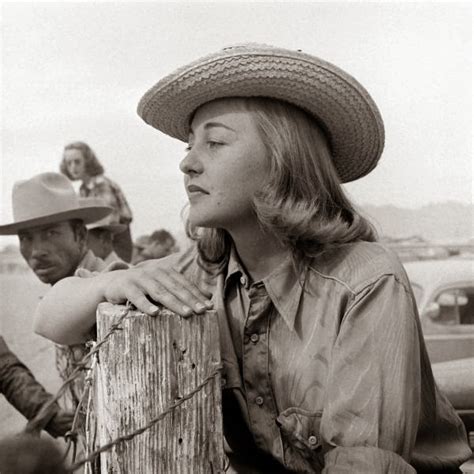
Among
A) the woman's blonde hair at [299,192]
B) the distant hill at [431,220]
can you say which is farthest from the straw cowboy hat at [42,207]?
the woman's blonde hair at [299,192]

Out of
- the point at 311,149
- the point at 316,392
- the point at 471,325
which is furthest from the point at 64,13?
the point at 316,392

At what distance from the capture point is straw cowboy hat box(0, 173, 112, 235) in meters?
4.39

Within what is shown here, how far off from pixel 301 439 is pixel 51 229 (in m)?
2.95

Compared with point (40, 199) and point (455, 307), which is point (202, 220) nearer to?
point (40, 199)

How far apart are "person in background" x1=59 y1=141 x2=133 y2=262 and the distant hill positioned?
208 centimetres

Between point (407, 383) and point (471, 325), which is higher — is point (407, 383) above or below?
above

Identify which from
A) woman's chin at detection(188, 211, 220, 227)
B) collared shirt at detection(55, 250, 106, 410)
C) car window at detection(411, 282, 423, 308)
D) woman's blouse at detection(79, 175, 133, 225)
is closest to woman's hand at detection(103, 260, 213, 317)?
woman's chin at detection(188, 211, 220, 227)

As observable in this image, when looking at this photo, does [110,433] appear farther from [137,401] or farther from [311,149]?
[311,149]

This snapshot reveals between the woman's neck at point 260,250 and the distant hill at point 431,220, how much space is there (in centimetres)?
340

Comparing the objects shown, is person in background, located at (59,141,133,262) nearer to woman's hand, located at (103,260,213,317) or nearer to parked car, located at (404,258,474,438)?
parked car, located at (404,258,474,438)

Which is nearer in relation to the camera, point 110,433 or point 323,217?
point 110,433

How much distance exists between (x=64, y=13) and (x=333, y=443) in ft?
16.6

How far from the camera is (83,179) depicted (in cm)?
635

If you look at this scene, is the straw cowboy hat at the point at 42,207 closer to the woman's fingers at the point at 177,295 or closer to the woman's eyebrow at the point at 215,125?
the woman's eyebrow at the point at 215,125
